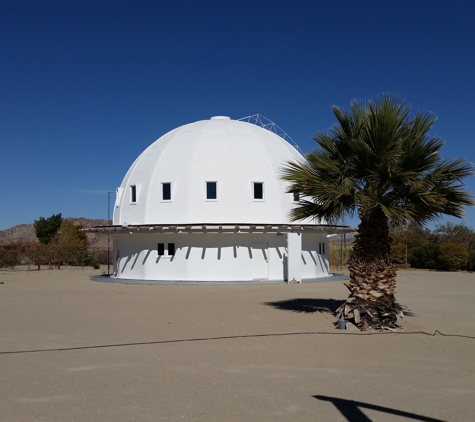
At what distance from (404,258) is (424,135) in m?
31.7

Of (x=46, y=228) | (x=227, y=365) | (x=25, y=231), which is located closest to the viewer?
(x=227, y=365)

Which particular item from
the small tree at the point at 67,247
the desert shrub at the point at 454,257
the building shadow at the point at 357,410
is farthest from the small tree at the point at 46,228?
the building shadow at the point at 357,410

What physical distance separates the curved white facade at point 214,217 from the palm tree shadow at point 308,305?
816 cm

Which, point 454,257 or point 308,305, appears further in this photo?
point 454,257

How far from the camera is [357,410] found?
6.32 meters

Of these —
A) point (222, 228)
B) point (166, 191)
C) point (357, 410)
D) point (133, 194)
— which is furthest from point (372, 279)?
point (133, 194)

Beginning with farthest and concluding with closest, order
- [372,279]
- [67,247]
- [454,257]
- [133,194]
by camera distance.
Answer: [67,247] < [454,257] < [133,194] < [372,279]

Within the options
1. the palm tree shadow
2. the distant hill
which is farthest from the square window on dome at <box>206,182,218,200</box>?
the distant hill

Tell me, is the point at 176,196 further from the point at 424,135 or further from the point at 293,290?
the point at 424,135

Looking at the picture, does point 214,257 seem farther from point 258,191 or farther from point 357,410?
point 357,410

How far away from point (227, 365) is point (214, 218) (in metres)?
18.6

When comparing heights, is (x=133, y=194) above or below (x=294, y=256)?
above

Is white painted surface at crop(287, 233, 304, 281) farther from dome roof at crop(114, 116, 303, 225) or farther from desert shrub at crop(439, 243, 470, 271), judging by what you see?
desert shrub at crop(439, 243, 470, 271)

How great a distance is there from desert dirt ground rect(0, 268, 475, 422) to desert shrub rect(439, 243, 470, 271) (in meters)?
22.5
